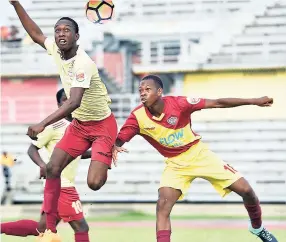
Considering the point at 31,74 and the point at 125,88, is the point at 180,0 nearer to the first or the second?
the point at 125,88

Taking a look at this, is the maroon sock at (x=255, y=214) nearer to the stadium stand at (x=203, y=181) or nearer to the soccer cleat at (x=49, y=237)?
the soccer cleat at (x=49, y=237)

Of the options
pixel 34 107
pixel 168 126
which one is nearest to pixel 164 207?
pixel 168 126

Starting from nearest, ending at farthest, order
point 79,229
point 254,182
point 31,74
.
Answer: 1. point 79,229
2. point 254,182
3. point 31,74

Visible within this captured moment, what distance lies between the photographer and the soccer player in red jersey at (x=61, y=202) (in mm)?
7887

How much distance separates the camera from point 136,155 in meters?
16.9

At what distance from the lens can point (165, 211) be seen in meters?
7.41

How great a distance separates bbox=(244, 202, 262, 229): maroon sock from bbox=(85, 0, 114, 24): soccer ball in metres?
2.42

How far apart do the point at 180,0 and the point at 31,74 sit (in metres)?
4.60

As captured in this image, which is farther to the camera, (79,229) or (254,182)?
(254,182)

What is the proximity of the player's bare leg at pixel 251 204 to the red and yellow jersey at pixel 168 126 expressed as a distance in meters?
0.62

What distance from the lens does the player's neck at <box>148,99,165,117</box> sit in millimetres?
7676

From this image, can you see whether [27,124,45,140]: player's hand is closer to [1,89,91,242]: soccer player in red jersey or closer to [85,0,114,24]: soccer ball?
[1,89,91,242]: soccer player in red jersey

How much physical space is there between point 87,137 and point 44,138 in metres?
0.71

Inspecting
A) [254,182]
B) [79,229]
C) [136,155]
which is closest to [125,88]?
[136,155]
